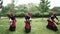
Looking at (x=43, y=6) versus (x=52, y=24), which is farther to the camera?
(x=43, y=6)

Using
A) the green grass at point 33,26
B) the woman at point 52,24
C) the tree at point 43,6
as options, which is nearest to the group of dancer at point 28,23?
the woman at point 52,24

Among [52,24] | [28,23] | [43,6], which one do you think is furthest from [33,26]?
[43,6]

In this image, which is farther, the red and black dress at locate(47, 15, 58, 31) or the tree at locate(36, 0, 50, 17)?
the tree at locate(36, 0, 50, 17)

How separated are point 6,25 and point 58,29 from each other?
2251 mm

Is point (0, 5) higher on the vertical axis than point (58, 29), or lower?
higher

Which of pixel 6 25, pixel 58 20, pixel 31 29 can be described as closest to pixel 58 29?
pixel 58 20

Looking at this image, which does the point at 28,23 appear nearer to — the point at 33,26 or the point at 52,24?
the point at 33,26

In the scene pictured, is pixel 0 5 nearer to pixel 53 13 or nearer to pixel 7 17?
pixel 7 17

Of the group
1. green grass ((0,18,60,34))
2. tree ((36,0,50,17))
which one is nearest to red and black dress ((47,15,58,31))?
green grass ((0,18,60,34))

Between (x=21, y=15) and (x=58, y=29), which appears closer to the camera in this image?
(x=58, y=29)

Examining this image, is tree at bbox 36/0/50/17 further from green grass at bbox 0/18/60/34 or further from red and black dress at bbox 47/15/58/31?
red and black dress at bbox 47/15/58/31

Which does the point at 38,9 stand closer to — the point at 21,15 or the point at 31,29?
the point at 21,15

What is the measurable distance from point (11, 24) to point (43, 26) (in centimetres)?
140

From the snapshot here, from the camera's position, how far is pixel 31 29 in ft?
28.3
